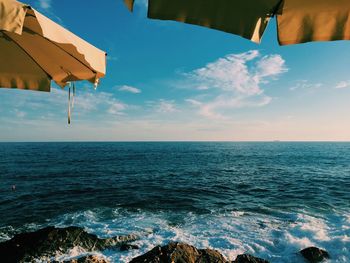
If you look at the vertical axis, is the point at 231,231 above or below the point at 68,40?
below

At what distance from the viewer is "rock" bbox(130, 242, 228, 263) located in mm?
9086

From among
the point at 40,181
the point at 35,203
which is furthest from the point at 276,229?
the point at 40,181

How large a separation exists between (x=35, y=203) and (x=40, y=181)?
12704mm

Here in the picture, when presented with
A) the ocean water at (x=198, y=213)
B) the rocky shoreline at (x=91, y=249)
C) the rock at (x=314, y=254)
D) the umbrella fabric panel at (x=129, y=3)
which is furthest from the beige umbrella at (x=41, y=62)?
the rock at (x=314, y=254)

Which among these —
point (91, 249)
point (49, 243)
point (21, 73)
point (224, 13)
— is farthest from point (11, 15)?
point (91, 249)

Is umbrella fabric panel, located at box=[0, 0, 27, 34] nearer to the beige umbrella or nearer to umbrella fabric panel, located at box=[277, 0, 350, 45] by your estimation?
the beige umbrella

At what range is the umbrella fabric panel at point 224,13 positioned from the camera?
2.58m

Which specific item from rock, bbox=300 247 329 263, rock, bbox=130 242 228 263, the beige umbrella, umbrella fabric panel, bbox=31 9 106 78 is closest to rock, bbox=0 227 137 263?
rock, bbox=130 242 228 263

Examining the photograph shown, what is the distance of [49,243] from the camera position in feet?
38.3

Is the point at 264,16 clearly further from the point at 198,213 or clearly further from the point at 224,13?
the point at 198,213

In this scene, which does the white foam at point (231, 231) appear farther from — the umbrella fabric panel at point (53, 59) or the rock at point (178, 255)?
the umbrella fabric panel at point (53, 59)

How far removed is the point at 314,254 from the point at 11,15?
13.0 m

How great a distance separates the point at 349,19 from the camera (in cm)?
267

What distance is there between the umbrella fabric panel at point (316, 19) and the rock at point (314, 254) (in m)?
10.9
